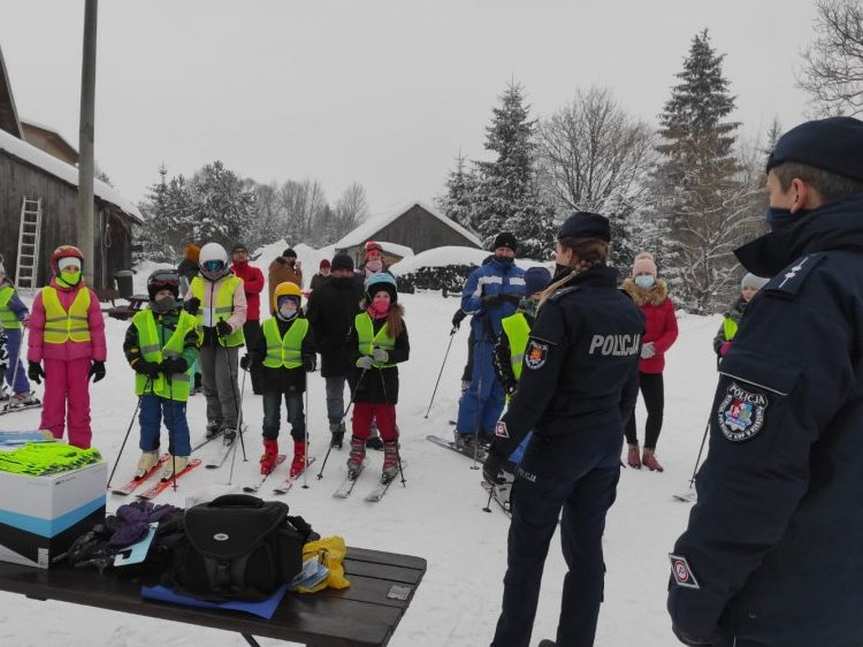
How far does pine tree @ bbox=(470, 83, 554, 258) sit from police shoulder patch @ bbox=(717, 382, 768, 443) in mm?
28337

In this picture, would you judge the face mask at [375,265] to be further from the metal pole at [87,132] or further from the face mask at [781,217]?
the face mask at [781,217]

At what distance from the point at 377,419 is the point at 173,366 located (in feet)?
6.22

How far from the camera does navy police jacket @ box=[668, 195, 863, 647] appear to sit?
4.41ft

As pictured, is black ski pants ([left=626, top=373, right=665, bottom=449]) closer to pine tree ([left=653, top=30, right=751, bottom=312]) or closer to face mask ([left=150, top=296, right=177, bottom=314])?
face mask ([left=150, top=296, right=177, bottom=314])

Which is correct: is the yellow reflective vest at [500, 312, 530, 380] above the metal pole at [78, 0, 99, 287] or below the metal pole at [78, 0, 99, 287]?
below

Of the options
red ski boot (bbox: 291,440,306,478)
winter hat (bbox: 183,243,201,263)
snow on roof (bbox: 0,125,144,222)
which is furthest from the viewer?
snow on roof (bbox: 0,125,144,222)

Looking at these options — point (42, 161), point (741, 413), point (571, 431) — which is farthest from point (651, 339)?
point (42, 161)

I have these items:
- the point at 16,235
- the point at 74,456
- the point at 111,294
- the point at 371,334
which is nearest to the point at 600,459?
the point at 74,456

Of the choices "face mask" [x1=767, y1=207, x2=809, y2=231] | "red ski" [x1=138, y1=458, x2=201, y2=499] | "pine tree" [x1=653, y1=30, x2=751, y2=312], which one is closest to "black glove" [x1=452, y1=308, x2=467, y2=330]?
"red ski" [x1=138, y1=458, x2=201, y2=499]

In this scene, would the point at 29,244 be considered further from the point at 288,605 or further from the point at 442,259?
the point at 288,605

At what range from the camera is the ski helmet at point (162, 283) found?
5211 mm

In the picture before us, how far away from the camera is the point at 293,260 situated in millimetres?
10414

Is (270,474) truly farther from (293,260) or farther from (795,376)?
(293,260)

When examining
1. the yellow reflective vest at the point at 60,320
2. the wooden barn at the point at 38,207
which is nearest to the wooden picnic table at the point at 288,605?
the yellow reflective vest at the point at 60,320
